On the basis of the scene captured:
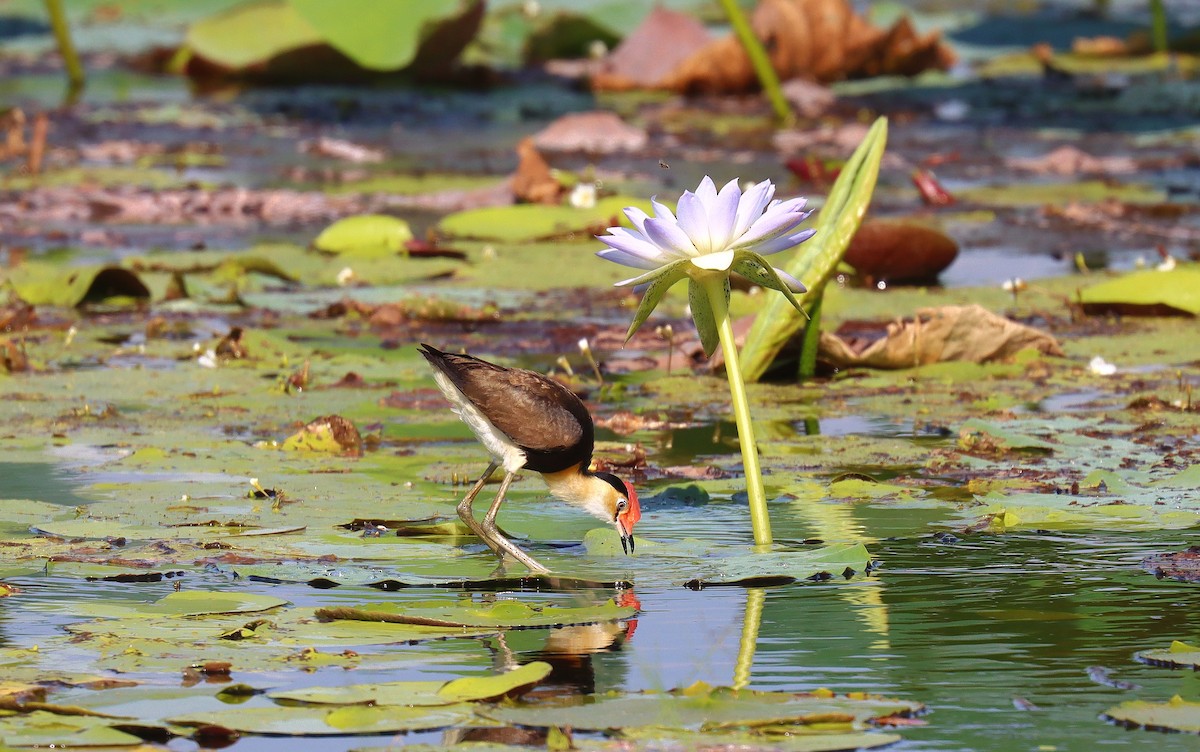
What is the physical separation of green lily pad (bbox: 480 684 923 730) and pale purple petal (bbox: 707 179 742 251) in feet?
3.52

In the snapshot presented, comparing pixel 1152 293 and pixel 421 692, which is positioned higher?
pixel 421 692

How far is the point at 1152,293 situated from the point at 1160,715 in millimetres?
4376

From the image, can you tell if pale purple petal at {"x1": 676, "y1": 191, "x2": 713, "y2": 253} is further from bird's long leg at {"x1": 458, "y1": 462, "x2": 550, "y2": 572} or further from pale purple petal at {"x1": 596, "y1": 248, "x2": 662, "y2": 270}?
bird's long leg at {"x1": 458, "y1": 462, "x2": 550, "y2": 572}

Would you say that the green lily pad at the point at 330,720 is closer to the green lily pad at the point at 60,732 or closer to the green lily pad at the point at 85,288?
the green lily pad at the point at 60,732

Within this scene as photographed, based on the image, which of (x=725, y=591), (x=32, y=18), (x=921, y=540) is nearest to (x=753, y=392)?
(x=921, y=540)

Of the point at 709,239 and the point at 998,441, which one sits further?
the point at 998,441

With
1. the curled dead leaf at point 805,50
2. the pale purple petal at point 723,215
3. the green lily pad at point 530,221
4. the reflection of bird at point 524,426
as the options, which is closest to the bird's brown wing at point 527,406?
the reflection of bird at point 524,426

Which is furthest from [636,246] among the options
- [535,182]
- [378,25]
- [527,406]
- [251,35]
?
[251,35]

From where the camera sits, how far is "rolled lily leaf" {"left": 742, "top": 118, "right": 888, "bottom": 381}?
4.66 meters

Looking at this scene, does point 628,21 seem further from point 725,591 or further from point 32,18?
point 725,591

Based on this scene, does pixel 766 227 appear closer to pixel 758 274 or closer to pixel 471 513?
pixel 758 274

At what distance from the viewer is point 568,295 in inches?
303

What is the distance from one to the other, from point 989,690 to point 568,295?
5046 millimetres

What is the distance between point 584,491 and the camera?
389cm
